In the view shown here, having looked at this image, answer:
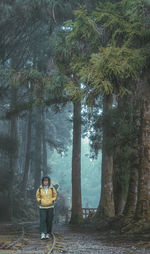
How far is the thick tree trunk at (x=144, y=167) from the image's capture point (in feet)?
36.8

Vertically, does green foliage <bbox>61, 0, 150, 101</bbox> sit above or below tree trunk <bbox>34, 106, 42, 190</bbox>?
above

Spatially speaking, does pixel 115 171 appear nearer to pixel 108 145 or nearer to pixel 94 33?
pixel 108 145

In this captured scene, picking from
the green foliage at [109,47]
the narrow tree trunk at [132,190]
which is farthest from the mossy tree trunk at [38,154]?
the green foliage at [109,47]

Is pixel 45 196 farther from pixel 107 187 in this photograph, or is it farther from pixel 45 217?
pixel 107 187

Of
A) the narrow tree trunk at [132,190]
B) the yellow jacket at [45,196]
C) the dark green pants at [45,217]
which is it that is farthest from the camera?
the narrow tree trunk at [132,190]

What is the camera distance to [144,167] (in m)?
11.4

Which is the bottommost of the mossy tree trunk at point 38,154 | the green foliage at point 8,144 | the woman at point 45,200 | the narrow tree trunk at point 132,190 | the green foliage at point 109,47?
the mossy tree trunk at point 38,154

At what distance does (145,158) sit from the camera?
11.5 metres

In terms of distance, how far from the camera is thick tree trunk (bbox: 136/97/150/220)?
36.8ft

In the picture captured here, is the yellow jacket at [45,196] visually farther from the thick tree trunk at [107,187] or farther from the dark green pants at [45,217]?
the thick tree trunk at [107,187]

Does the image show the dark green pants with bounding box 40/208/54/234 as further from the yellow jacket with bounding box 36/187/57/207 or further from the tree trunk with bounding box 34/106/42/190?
the tree trunk with bounding box 34/106/42/190

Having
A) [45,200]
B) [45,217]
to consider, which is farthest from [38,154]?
[45,200]

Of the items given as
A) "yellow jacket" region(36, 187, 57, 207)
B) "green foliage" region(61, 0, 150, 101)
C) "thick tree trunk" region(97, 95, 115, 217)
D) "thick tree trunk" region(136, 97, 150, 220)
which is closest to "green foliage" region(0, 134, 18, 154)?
"thick tree trunk" region(97, 95, 115, 217)

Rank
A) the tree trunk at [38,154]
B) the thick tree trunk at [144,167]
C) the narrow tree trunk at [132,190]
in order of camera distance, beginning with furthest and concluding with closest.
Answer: the tree trunk at [38,154]
the narrow tree trunk at [132,190]
the thick tree trunk at [144,167]
